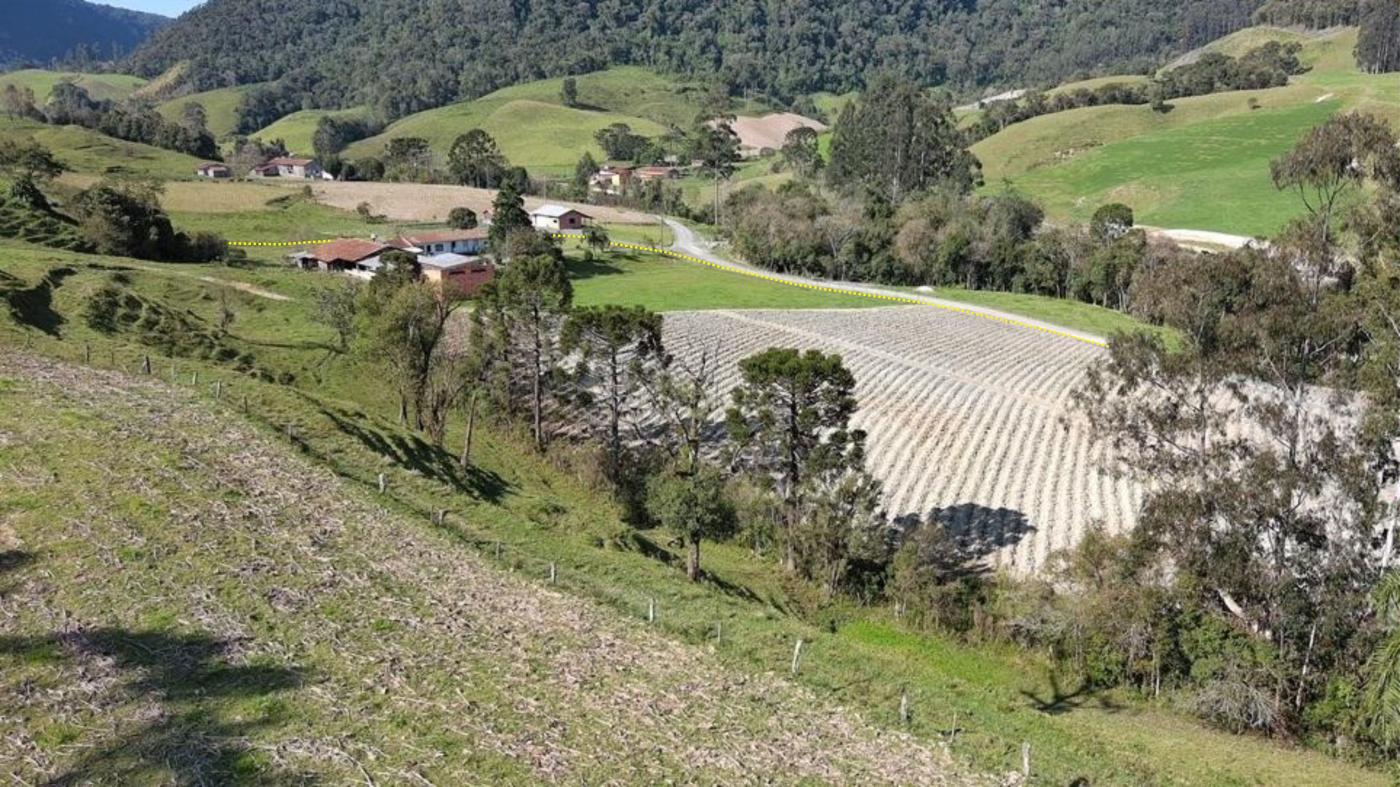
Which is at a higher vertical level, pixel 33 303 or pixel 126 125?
pixel 126 125

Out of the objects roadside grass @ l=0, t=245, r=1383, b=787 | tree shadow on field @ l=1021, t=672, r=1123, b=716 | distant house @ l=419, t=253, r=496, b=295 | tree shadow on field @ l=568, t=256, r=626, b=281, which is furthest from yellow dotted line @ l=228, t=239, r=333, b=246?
tree shadow on field @ l=1021, t=672, r=1123, b=716

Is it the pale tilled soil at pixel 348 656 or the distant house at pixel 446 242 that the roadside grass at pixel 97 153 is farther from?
the pale tilled soil at pixel 348 656

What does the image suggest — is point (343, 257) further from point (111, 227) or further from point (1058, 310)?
point (1058, 310)

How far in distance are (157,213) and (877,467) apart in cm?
5381

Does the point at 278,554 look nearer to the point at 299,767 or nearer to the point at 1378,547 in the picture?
the point at 299,767

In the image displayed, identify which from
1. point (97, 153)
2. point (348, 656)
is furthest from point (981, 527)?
point (97, 153)

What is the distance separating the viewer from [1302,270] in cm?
2870

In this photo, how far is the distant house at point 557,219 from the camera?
338 feet

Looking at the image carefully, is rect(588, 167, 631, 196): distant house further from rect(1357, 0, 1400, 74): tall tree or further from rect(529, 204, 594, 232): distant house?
rect(1357, 0, 1400, 74): tall tree

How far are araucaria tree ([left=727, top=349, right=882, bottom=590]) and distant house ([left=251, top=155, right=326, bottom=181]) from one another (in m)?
131

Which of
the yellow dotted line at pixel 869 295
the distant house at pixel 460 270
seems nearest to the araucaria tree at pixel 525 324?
the distant house at pixel 460 270

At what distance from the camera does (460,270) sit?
6575cm

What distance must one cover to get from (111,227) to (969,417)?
52.9m

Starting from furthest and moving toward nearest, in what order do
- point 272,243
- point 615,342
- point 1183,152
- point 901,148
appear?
1. point 1183,152
2. point 901,148
3. point 272,243
4. point 615,342
